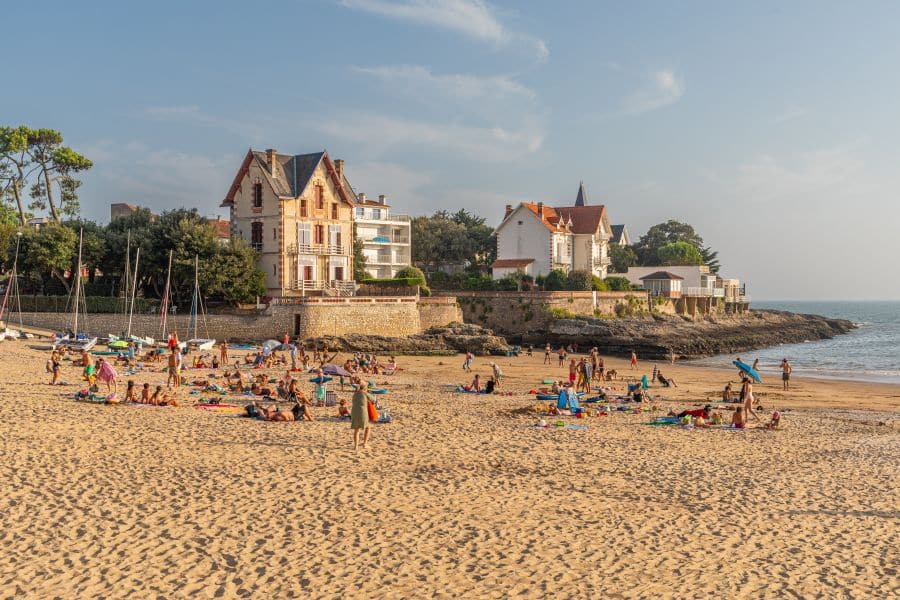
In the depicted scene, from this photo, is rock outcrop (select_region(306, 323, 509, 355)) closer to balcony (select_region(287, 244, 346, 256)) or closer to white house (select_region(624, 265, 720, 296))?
balcony (select_region(287, 244, 346, 256))

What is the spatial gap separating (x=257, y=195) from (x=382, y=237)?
78.0 ft

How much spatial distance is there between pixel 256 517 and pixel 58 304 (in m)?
40.0

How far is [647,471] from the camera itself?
14.9m

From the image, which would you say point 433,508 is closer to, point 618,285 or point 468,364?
point 468,364

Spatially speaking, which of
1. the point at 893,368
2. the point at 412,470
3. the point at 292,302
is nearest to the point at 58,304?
the point at 292,302

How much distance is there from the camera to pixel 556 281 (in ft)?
201

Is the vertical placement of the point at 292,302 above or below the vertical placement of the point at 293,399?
above

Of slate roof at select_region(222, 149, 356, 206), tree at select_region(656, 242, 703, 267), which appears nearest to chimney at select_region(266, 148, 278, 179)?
slate roof at select_region(222, 149, 356, 206)

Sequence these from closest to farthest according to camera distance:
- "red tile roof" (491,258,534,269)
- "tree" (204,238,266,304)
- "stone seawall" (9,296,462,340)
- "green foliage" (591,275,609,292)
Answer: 1. "stone seawall" (9,296,462,340)
2. "tree" (204,238,266,304)
3. "green foliage" (591,275,609,292)
4. "red tile roof" (491,258,534,269)

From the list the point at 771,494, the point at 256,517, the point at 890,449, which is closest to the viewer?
the point at 256,517

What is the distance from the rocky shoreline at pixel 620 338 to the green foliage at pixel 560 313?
677 mm

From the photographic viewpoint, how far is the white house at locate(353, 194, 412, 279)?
234 ft

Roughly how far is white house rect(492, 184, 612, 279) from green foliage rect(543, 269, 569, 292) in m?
4.46

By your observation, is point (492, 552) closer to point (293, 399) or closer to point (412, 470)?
point (412, 470)
